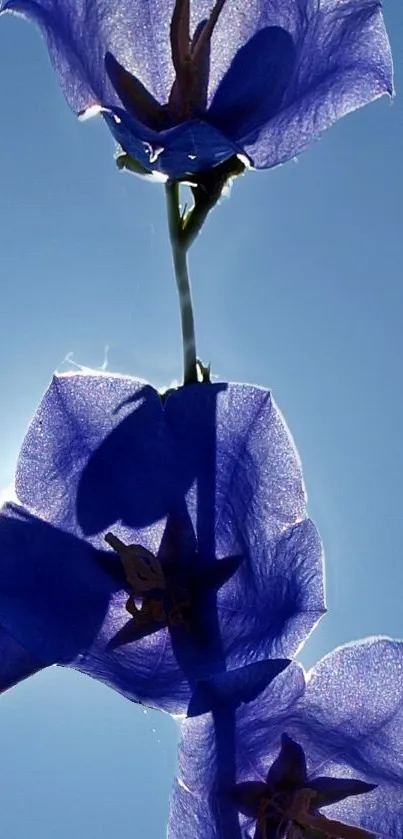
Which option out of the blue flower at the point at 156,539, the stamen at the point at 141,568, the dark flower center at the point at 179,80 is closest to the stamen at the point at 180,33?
the dark flower center at the point at 179,80

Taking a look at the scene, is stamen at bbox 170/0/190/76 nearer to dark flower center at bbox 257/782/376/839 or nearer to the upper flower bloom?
the upper flower bloom

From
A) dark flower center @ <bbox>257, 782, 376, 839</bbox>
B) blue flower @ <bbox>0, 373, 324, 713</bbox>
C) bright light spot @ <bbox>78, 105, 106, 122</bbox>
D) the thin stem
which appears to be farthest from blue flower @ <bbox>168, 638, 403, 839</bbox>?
bright light spot @ <bbox>78, 105, 106, 122</bbox>

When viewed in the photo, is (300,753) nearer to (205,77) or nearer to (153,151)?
(153,151)

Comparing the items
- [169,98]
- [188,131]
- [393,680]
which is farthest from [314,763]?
[169,98]

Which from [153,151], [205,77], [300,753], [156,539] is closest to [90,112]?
[153,151]

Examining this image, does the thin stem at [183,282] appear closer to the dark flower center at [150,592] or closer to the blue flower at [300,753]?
the dark flower center at [150,592]

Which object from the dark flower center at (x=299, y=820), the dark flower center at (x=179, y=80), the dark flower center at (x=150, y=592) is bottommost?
the dark flower center at (x=299, y=820)
